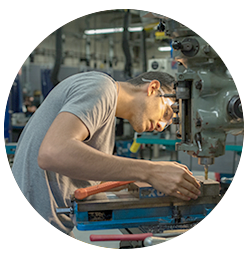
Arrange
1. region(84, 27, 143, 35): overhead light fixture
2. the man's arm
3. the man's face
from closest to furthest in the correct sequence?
1. the man's arm
2. the man's face
3. region(84, 27, 143, 35): overhead light fixture

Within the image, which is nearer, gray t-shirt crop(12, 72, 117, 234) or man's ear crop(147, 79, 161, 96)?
gray t-shirt crop(12, 72, 117, 234)

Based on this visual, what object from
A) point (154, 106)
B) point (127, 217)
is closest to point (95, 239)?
point (127, 217)

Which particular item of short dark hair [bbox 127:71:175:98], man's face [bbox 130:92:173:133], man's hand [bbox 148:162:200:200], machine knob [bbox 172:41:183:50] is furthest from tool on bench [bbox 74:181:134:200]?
machine knob [bbox 172:41:183:50]

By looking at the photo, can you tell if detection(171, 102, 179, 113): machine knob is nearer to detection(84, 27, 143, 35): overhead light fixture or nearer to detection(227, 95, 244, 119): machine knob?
detection(227, 95, 244, 119): machine knob

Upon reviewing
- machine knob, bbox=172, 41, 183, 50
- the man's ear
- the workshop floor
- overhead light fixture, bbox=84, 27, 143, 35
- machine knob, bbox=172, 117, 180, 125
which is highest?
overhead light fixture, bbox=84, 27, 143, 35

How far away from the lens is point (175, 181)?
216 centimetres

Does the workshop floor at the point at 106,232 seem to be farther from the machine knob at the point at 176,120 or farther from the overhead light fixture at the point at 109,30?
the overhead light fixture at the point at 109,30

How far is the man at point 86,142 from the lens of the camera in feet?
6.36

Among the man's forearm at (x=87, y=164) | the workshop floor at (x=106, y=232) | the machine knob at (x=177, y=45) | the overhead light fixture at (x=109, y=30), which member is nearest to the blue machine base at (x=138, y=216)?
the workshop floor at (x=106, y=232)

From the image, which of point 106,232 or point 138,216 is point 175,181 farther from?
point 106,232

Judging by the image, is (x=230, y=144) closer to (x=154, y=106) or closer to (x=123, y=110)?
(x=154, y=106)

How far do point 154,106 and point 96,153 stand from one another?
50 cm

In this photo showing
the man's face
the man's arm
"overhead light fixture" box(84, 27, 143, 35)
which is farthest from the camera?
"overhead light fixture" box(84, 27, 143, 35)

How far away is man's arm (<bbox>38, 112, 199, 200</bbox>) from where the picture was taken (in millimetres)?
1905
